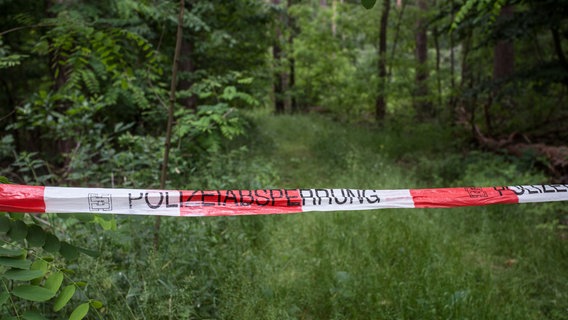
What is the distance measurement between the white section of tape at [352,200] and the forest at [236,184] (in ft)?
→ 2.81

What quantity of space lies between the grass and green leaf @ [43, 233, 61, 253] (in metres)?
0.65

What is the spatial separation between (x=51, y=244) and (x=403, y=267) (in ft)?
9.16

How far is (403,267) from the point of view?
3.54 metres

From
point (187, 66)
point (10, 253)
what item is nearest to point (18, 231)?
point (10, 253)

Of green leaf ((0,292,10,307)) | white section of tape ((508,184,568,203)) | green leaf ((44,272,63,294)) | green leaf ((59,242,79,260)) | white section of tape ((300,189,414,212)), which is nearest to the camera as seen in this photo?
green leaf ((0,292,10,307))

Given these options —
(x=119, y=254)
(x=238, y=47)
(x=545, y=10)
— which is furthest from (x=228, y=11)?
(x=119, y=254)

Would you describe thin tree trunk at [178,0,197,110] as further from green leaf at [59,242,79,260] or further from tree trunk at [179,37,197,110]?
green leaf at [59,242,79,260]

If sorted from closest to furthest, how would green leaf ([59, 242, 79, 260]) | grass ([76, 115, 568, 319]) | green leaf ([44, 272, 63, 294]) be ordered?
green leaf ([44, 272, 63, 294]) → green leaf ([59, 242, 79, 260]) → grass ([76, 115, 568, 319])

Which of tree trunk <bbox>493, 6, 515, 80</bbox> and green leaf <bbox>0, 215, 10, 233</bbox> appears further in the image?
tree trunk <bbox>493, 6, 515, 80</bbox>

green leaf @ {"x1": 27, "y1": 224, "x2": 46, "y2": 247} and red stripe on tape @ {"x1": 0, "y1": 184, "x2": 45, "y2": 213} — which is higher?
red stripe on tape @ {"x1": 0, "y1": 184, "x2": 45, "y2": 213}

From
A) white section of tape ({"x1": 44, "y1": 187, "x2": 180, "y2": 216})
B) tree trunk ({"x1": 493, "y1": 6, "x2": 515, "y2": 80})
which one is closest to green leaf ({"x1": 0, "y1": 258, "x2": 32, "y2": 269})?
white section of tape ({"x1": 44, "y1": 187, "x2": 180, "y2": 216})

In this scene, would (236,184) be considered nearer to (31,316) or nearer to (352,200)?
(352,200)

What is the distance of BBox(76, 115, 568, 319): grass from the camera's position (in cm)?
272

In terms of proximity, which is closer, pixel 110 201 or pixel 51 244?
pixel 51 244
